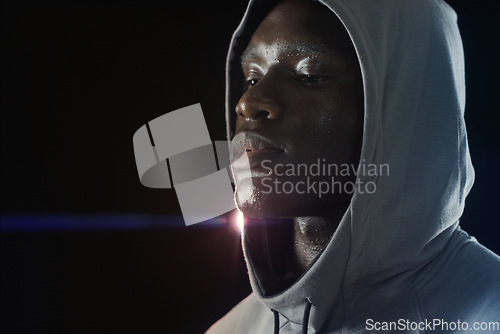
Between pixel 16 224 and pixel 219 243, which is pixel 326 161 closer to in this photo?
pixel 219 243

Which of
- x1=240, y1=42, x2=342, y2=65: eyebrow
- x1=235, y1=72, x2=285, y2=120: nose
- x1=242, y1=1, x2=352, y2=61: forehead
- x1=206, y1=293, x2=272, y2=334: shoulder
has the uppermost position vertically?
x1=242, y1=1, x2=352, y2=61: forehead

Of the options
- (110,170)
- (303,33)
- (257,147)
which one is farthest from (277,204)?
(110,170)

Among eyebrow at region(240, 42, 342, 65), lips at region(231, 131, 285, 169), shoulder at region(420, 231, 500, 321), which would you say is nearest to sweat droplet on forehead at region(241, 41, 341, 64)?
eyebrow at region(240, 42, 342, 65)

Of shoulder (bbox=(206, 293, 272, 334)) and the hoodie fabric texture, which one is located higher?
the hoodie fabric texture

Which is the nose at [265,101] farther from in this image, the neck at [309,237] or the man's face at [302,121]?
the neck at [309,237]

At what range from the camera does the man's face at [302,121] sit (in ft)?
3.83

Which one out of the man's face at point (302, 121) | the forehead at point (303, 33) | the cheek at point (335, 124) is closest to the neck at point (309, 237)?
the man's face at point (302, 121)

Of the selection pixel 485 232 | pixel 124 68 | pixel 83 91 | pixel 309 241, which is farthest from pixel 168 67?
pixel 485 232

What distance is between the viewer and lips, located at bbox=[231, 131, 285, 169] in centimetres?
117

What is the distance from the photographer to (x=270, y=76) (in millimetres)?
1235

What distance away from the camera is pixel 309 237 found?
1.30m

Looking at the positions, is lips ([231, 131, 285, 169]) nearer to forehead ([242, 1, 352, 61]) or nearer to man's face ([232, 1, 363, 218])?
man's face ([232, 1, 363, 218])

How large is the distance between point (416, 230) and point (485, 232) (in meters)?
0.59

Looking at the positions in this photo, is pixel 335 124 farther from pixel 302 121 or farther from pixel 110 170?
pixel 110 170
